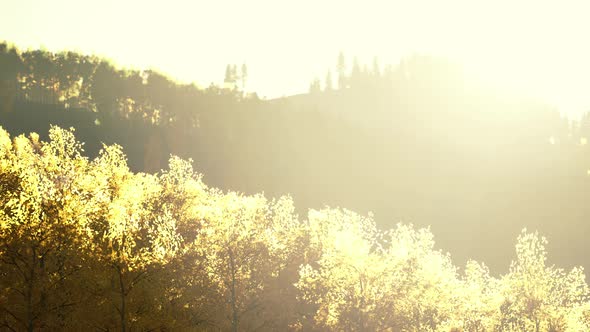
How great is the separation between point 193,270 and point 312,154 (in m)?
118

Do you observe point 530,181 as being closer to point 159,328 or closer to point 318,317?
point 318,317

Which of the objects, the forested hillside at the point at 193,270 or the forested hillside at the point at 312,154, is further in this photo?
the forested hillside at the point at 312,154

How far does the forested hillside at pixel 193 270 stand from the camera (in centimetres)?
→ 2759

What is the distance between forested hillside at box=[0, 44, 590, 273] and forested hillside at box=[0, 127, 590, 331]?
55.1 m

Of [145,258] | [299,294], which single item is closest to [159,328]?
[145,258]

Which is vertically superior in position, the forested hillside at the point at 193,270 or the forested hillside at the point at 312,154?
the forested hillside at the point at 312,154

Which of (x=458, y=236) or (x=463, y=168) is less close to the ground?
(x=463, y=168)

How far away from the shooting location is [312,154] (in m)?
164


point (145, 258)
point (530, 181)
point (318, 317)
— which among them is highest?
point (530, 181)

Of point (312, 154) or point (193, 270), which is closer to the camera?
point (193, 270)

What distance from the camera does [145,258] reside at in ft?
97.2

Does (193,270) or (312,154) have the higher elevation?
(312,154)

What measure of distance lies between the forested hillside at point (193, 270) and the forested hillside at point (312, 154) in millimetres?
55145

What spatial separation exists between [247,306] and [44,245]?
29524 millimetres
